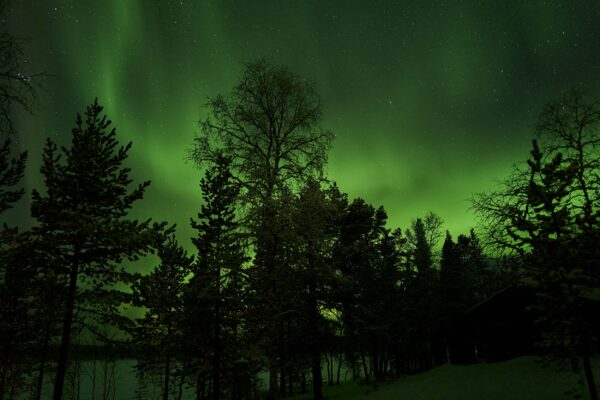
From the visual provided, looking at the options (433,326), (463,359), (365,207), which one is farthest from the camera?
(433,326)

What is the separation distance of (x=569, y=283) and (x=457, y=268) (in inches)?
1344

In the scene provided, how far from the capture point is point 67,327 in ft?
41.2

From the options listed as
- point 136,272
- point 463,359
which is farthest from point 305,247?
point 463,359

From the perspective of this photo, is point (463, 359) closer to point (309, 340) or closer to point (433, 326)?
point (433, 326)

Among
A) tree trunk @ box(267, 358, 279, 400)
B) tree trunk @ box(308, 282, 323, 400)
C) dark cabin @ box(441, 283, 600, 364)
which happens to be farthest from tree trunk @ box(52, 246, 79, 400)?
dark cabin @ box(441, 283, 600, 364)

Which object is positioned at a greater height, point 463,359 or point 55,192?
point 55,192

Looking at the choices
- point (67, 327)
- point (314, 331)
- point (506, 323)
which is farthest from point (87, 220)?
point (506, 323)

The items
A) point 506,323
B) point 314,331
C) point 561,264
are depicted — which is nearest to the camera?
point 561,264

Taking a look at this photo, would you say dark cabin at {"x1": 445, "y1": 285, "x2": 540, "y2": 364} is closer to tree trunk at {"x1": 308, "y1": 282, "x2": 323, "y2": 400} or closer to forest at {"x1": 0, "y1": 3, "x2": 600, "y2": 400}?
forest at {"x1": 0, "y1": 3, "x2": 600, "y2": 400}

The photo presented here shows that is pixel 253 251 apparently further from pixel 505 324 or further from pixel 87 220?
pixel 505 324

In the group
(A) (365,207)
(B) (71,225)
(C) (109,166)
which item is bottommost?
(B) (71,225)

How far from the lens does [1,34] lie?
5285 mm

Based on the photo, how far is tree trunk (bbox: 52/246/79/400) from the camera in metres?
11.8

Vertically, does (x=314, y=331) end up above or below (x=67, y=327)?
below
